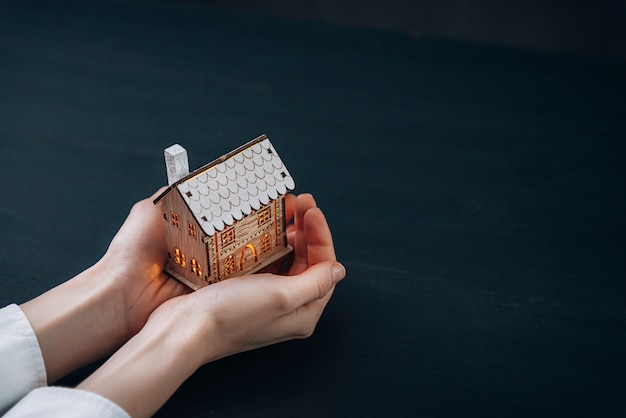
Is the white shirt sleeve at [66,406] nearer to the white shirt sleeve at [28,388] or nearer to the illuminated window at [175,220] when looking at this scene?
the white shirt sleeve at [28,388]

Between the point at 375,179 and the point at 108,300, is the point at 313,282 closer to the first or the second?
the point at 108,300

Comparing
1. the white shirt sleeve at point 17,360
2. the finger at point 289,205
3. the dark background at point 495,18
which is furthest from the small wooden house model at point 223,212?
the dark background at point 495,18

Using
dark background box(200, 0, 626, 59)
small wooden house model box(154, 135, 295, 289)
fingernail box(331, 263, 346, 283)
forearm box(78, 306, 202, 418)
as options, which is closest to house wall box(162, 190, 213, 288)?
small wooden house model box(154, 135, 295, 289)

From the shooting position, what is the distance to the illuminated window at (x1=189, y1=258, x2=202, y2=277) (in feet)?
Result: 4.84

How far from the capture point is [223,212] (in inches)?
55.5

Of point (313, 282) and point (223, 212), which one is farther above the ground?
point (223, 212)

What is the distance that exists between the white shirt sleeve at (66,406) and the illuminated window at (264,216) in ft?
1.55

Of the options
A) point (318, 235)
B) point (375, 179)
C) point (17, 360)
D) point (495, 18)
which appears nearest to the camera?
point (17, 360)

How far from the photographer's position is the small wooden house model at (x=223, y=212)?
138 centimetres

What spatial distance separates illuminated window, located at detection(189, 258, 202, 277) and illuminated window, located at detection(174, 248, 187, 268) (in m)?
0.02

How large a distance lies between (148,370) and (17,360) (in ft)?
0.80

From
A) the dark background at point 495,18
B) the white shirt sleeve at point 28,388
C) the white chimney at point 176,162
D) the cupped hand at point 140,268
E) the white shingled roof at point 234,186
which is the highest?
the dark background at point 495,18

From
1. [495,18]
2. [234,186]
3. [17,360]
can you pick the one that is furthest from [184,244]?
[495,18]

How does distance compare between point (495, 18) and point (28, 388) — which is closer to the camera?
point (28, 388)
